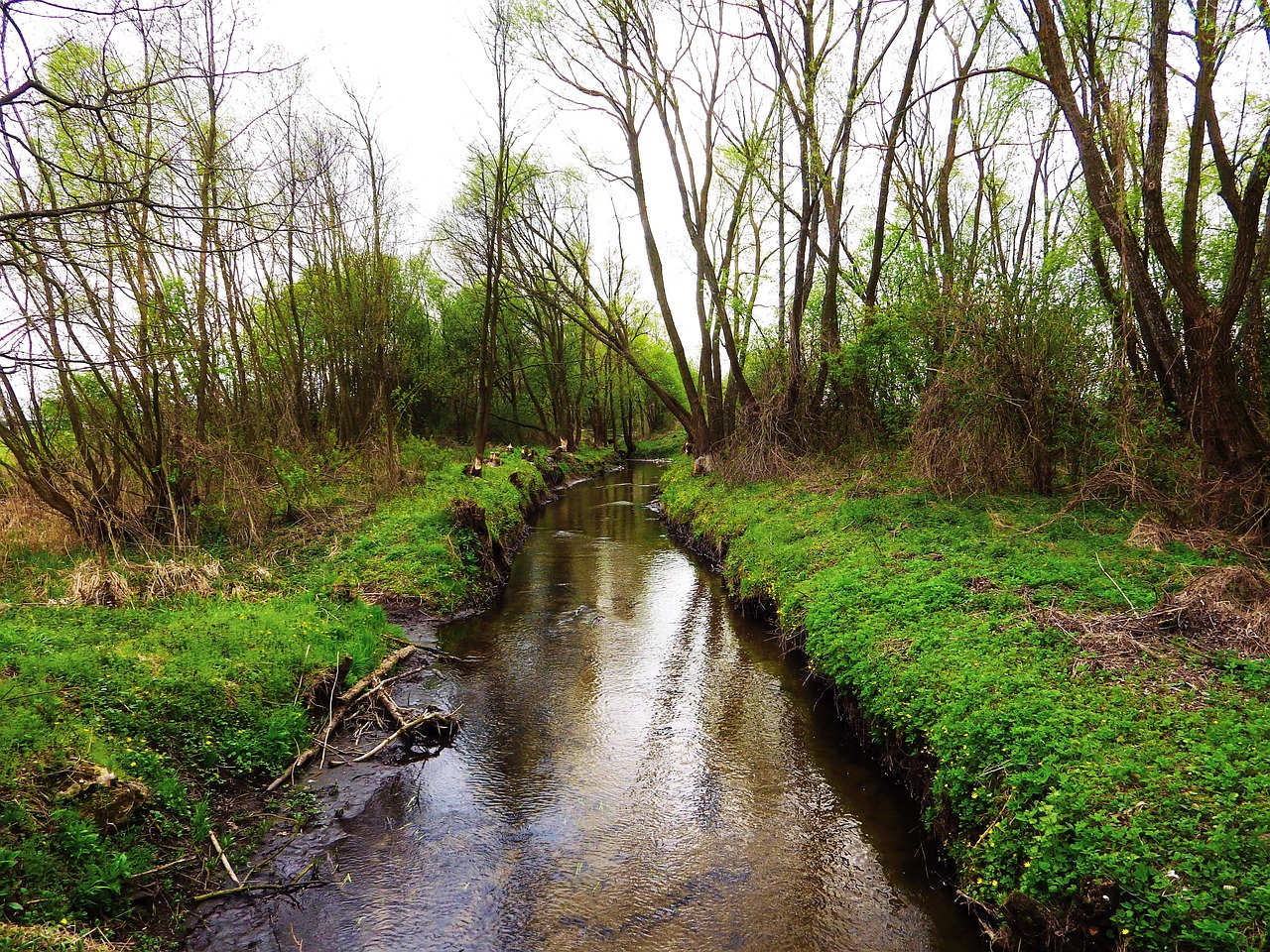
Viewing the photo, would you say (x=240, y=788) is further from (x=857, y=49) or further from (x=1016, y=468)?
(x=857, y=49)

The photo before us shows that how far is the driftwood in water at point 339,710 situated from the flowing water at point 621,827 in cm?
27

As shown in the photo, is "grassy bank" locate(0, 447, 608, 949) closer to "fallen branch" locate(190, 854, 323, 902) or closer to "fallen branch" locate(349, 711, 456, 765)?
"fallen branch" locate(190, 854, 323, 902)

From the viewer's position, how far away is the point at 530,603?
34.4 feet

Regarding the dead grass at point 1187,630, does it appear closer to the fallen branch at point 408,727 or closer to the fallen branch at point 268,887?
the fallen branch at point 408,727

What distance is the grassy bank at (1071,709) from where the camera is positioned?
120 inches

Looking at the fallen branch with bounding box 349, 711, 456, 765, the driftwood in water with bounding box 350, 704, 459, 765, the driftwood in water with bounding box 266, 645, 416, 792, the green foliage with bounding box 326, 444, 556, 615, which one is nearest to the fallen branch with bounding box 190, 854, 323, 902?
the driftwood in water with bounding box 266, 645, 416, 792

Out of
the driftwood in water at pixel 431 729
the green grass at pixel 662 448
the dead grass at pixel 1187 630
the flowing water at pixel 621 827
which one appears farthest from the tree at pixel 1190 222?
the green grass at pixel 662 448

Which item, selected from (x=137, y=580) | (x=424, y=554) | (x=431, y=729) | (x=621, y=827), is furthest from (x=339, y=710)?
(x=424, y=554)

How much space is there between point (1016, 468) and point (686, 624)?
5.60 m

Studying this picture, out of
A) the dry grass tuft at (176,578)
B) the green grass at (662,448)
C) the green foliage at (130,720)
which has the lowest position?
the green foliage at (130,720)

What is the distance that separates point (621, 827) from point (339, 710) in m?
3.13

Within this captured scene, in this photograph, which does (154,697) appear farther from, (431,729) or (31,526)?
(31,526)

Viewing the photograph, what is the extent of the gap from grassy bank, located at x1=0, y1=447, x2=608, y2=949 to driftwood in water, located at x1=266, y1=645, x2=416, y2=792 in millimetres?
125

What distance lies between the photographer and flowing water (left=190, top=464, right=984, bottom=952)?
3814mm
